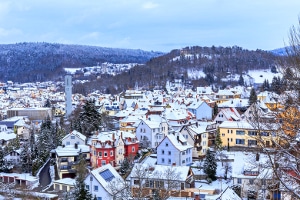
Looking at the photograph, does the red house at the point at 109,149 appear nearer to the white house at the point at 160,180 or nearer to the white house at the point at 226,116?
the white house at the point at 160,180

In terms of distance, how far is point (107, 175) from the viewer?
19625 mm

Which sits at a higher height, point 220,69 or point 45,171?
point 220,69

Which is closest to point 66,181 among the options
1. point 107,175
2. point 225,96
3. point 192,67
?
point 107,175

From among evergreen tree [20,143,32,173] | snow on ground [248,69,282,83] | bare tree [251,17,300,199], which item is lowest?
evergreen tree [20,143,32,173]

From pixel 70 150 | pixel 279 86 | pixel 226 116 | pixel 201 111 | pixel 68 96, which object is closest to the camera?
pixel 279 86

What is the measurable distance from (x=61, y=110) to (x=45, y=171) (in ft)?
109

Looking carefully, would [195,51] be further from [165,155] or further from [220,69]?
[165,155]

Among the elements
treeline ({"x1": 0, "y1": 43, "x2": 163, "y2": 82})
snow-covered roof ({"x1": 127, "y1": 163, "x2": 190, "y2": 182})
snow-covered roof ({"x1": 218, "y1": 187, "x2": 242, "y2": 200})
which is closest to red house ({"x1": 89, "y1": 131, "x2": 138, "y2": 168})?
snow-covered roof ({"x1": 127, "y1": 163, "x2": 190, "y2": 182})

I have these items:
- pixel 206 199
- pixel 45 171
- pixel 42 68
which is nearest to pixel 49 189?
pixel 45 171

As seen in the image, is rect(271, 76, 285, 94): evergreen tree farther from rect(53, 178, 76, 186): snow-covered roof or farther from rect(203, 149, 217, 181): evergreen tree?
rect(53, 178, 76, 186): snow-covered roof

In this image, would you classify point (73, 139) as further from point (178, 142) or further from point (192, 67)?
point (192, 67)

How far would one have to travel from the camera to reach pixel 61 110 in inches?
2286

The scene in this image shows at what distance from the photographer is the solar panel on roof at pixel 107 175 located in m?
19.4

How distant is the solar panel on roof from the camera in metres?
19.4
